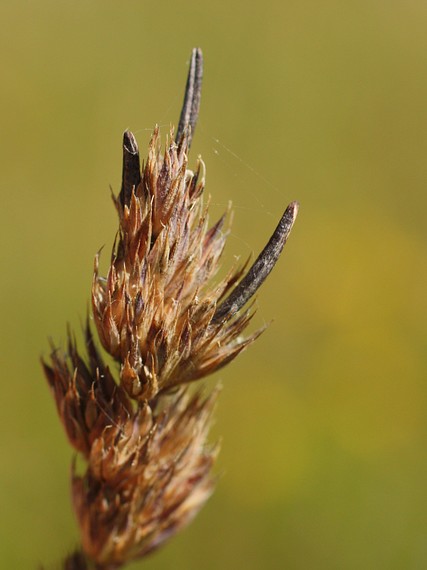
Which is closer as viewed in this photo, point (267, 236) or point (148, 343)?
point (148, 343)

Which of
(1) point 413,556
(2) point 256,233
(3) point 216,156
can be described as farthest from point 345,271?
(1) point 413,556

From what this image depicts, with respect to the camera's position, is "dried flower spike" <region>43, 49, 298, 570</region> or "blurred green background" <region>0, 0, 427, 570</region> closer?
"dried flower spike" <region>43, 49, 298, 570</region>

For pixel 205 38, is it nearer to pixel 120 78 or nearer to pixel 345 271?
pixel 120 78

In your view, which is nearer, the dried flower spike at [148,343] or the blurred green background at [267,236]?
the dried flower spike at [148,343]

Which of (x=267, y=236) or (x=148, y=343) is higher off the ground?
(x=267, y=236)
